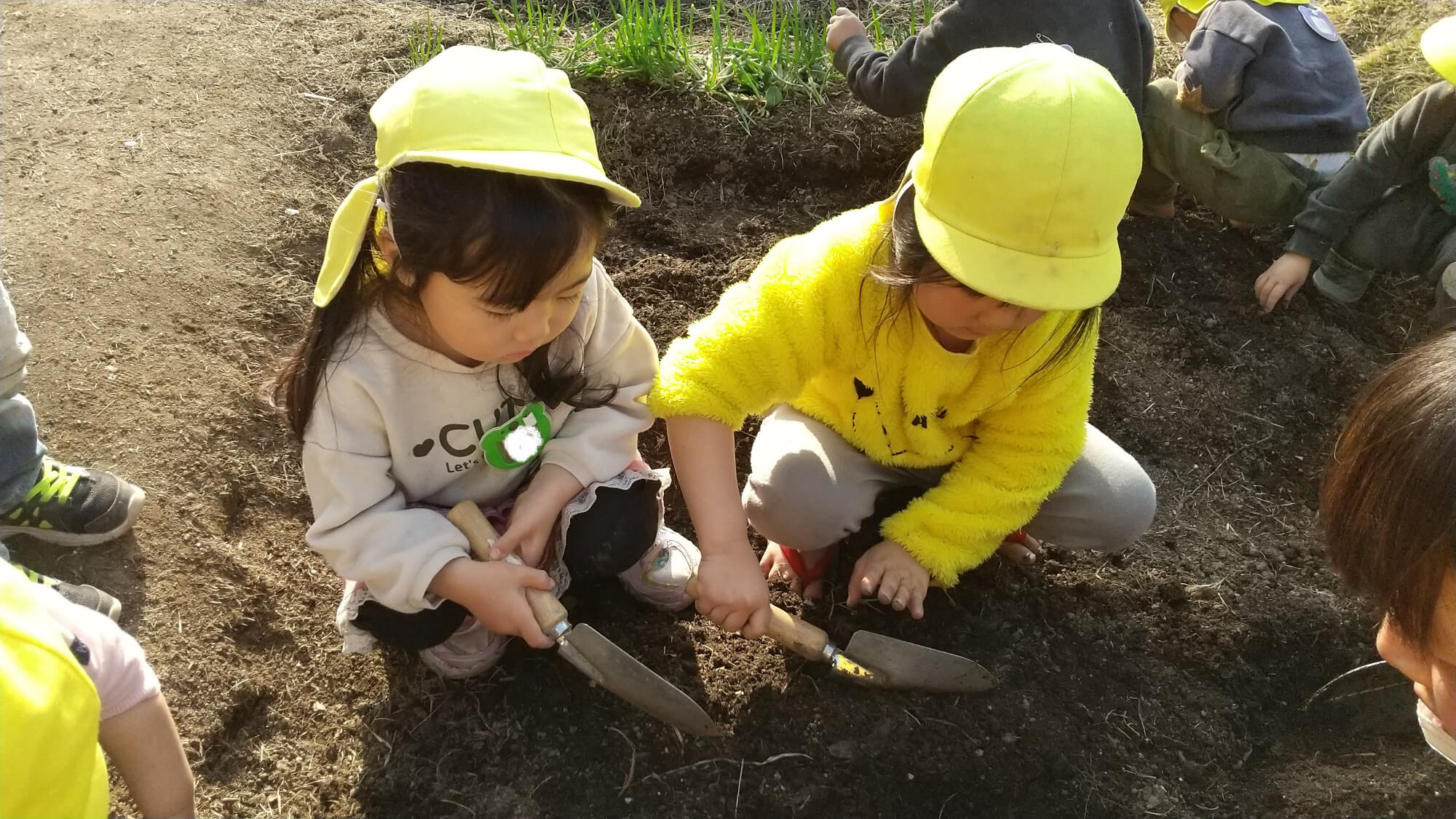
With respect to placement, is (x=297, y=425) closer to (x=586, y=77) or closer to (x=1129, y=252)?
(x=586, y=77)

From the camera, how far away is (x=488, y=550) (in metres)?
1.49

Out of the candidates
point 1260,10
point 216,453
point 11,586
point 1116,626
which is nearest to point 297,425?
point 11,586

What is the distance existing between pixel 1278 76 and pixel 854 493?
178 cm

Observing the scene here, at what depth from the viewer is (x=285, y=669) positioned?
69.3 inches

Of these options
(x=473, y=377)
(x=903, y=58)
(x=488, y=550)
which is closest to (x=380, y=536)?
(x=488, y=550)

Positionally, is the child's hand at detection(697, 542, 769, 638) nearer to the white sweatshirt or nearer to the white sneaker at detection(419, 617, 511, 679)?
the white sweatshirt

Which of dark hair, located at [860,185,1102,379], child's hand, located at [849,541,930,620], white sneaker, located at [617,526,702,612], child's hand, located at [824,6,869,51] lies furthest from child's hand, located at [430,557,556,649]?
child's hand, located at [824,6,869,51]

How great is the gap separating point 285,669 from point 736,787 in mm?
877

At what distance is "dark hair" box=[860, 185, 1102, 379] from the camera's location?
132 cm

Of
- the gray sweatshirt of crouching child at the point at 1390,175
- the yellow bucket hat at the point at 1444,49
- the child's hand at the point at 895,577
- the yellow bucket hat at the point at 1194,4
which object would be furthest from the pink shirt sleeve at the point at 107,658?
the yellow bucket hat at the point at 1194,4

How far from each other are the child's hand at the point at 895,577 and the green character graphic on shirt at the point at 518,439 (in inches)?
24.7

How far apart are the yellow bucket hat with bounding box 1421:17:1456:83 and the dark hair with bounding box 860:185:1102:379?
1.15 meters

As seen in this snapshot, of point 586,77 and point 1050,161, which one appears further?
point 586,77

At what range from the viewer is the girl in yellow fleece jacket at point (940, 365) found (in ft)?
3.87
